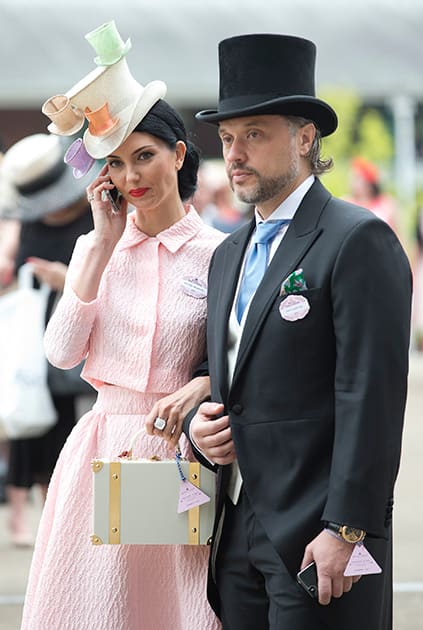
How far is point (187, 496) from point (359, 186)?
1039 centimetres

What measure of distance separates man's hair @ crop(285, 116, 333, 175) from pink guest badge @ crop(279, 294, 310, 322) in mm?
428

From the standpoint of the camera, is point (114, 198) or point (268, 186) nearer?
point (268, 186)

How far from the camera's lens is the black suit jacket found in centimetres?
326

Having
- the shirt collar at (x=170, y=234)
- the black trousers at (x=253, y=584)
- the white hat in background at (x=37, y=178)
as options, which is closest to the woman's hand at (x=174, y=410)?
the black trousers at (x=253, y=584)

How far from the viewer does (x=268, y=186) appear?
3504 mm

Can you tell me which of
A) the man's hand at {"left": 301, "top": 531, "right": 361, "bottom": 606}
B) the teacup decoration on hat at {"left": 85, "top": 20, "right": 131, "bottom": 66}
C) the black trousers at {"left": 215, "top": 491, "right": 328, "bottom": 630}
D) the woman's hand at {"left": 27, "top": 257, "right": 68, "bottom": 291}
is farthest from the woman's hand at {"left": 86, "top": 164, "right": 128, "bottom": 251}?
the woman's hand at {"left": 27, "top": 257, "right": 68, "bottom": 291}

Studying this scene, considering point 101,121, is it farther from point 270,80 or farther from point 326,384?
point 326,384

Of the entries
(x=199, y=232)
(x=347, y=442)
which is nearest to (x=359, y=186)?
(x=199, y=232)

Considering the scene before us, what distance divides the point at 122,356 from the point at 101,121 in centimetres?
66

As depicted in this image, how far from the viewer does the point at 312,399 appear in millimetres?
3365

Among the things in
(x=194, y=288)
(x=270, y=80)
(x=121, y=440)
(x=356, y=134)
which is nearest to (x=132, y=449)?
(x=121, y=440)

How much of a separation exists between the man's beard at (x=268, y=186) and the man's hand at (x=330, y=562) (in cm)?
85

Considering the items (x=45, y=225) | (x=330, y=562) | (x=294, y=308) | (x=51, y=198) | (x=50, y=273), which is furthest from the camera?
(x=45, y=225)

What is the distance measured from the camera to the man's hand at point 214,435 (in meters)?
3.51
